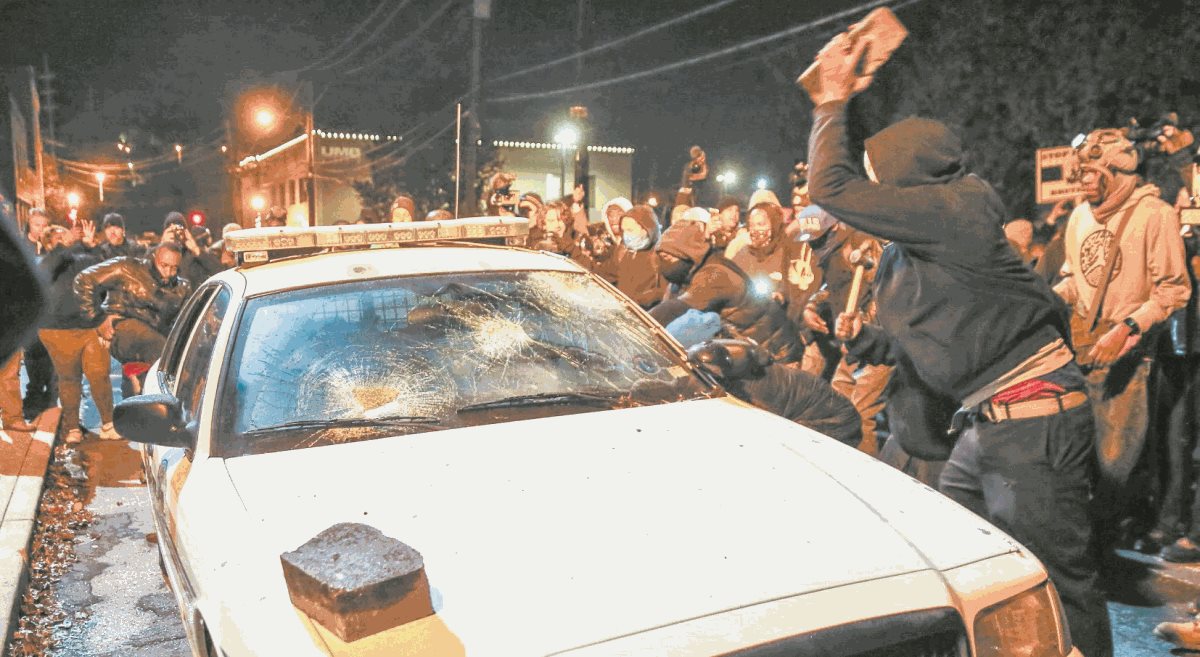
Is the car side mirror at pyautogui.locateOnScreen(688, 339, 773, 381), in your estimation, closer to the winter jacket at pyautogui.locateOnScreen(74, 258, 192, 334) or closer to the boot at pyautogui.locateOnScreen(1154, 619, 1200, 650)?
the boot at pyautogui.locateOnScreen(1154, 619, 1200, 650)

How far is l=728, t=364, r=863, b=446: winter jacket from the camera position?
452cm

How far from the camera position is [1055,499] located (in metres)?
3.04

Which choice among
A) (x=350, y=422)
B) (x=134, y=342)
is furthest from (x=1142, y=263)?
(x=134, y=342)

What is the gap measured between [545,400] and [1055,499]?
1.63 m

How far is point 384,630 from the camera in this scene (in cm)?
185

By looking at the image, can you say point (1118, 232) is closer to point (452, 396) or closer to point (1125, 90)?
point (452, 396)

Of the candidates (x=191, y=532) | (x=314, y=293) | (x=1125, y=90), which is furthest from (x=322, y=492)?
(x=1125, y=90)

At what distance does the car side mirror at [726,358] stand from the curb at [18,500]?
3144 mm

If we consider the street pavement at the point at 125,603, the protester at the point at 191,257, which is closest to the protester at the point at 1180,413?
the street pavement at the point at 125,603

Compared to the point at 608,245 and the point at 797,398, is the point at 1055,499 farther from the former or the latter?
the point at 608,245

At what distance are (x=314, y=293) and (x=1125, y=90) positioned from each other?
1540cm

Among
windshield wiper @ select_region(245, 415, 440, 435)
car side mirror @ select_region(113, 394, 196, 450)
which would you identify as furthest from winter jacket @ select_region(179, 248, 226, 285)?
windshield wiper @ select_region(245, 415, 440, 435)

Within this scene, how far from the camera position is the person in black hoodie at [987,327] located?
3021 mm

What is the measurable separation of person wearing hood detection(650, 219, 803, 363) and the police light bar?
1826 millimetres
